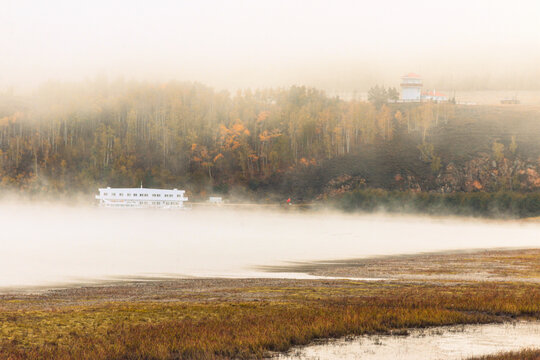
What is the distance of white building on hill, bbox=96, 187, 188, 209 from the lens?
522ft

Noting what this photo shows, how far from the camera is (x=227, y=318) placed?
777 inches

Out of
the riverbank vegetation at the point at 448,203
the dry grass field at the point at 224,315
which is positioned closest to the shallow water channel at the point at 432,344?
the dry grass field at the point at 224,315

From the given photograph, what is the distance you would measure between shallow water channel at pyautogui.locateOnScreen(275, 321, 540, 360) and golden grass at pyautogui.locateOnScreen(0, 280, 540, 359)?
74 centimetres

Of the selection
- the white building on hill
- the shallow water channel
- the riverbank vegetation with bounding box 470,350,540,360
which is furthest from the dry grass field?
the white building on hill

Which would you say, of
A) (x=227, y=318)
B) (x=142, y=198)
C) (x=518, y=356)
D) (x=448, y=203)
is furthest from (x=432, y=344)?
(x=142, y=198)

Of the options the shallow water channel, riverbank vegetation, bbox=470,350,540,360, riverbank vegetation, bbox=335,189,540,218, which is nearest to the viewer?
riverbank vegetation, bbox=470,350,540,360

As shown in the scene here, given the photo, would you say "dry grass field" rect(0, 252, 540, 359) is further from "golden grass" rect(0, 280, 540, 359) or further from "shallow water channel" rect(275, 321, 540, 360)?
"shallow water channel" rect(275, 321, 540, 360)

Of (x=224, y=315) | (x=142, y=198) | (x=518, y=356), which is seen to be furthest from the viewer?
(x=142, y=198)

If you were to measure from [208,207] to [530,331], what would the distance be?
145105 millimetres

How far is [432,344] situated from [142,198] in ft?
496

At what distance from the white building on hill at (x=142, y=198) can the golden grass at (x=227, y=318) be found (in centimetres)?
13429

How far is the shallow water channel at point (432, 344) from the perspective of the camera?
15665 mm

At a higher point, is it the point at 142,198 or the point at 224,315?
the point at 142,198

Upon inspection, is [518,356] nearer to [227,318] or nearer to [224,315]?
[227,318]
